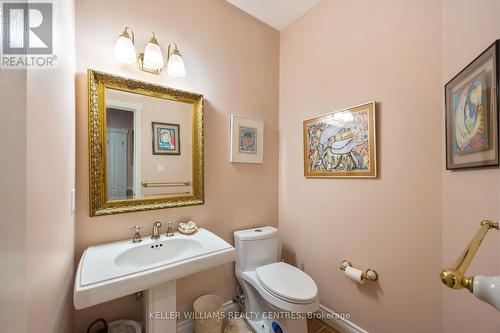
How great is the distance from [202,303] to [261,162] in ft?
4.03

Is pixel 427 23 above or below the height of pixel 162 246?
above

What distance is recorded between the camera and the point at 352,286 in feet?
4.71

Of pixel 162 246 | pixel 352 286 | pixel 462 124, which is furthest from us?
pixel 352 286

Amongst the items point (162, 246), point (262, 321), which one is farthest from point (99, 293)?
point (262, 321)

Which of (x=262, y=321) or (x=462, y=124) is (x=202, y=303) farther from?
(x=462, y=124)

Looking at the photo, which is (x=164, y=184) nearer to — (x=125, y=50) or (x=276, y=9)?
(x=125, y=50)

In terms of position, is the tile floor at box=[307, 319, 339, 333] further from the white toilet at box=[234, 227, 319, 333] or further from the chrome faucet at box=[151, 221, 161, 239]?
the chrome faucet at box=[151, 221, 161, 239]

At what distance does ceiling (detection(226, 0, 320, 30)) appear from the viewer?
1.70 m

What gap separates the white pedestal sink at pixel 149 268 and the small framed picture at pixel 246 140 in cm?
71

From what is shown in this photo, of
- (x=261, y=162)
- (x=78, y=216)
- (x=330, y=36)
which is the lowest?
(x=78, y=216)

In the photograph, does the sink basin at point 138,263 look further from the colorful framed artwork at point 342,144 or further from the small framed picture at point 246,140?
the colorful framed artwork at point 342,144

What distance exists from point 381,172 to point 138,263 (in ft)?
5.36

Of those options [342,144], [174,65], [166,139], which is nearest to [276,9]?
[174,65]

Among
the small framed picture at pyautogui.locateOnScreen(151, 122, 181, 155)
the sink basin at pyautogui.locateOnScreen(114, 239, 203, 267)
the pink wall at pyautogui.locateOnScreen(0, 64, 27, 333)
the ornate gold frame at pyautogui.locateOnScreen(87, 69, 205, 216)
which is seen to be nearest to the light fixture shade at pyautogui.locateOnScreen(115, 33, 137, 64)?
the ornate gold frame at pyautogui.locateOnScreen(87, 69, 205, 216)
